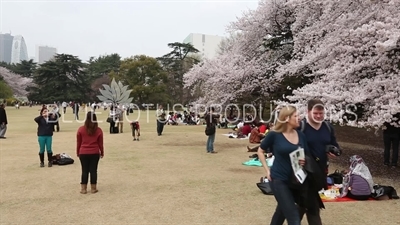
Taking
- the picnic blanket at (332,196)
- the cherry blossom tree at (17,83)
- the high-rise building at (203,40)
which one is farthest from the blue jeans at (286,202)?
the cherry blossom tree at (17,83)

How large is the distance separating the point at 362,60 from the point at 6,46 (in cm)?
15887

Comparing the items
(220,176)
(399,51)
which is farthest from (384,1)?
(220,176)

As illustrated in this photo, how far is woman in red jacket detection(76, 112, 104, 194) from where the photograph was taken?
597 centimetres

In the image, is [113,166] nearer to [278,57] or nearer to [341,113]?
[341,113]

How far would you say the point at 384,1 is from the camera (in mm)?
7332

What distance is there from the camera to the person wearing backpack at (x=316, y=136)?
3.48 metres

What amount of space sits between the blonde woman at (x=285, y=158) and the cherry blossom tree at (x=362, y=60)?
388 centimetres

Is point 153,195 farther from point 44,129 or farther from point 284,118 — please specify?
point 44,129

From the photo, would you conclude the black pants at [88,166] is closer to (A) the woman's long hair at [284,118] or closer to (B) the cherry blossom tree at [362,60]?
(A) the woman's long hair at [284,118]

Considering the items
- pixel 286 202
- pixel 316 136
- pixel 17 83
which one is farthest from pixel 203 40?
pixel 286 202

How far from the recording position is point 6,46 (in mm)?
140250

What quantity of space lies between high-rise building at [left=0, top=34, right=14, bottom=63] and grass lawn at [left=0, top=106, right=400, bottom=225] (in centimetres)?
14541

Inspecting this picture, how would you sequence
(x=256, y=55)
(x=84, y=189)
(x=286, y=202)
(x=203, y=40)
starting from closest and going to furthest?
(x=286, y=202)
(x=84, y=189)
(x=256, y=55)
(x=203, y=40)

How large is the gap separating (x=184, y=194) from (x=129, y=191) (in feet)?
3.37
